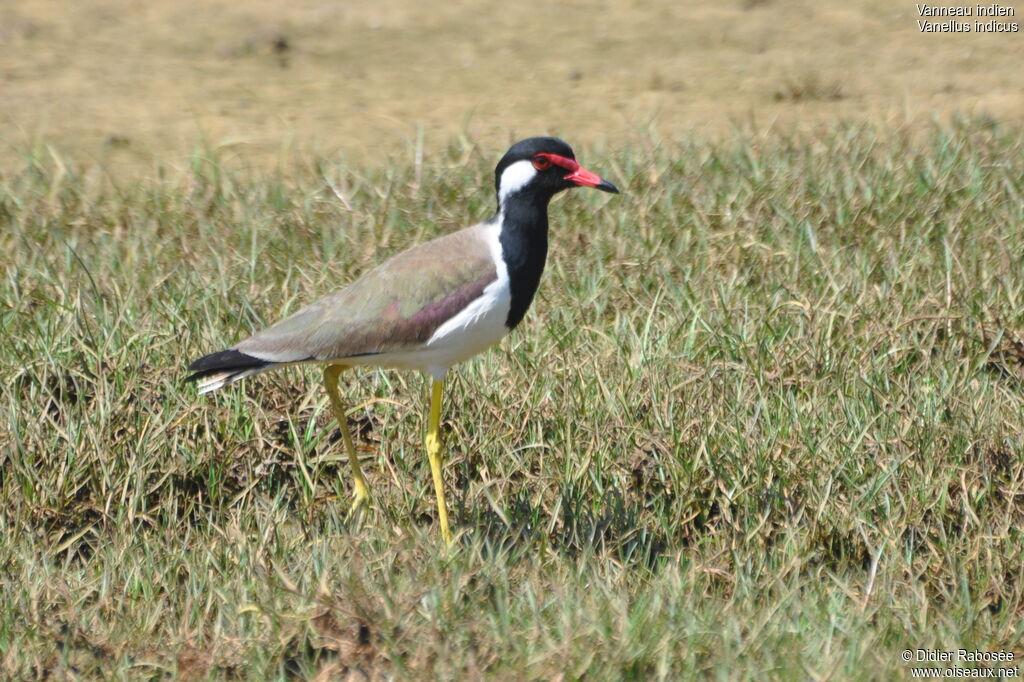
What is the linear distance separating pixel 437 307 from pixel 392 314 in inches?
5.7

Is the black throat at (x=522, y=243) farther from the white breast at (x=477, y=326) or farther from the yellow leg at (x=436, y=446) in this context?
the yellow leg at (x=436, y=446)

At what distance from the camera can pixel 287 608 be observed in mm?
3785

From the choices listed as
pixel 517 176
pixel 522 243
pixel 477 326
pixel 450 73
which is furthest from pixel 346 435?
pixel 450 73

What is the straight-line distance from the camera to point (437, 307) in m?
4.37

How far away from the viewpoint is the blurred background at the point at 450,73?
7.68 metres

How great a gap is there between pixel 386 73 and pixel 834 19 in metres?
3.02

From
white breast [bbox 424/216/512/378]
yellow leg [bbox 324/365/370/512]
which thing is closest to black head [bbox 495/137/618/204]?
white breast [bbox 424/216/512/378]

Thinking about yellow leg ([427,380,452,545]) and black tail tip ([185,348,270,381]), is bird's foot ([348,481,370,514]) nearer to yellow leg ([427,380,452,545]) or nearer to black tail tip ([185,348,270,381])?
yellow leg ([427,380,452,545])

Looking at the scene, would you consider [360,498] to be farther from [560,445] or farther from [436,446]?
[560,445]

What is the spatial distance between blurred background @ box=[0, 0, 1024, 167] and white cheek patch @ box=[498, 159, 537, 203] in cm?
264

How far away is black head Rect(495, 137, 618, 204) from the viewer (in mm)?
4492

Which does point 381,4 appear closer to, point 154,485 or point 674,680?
point 154,485


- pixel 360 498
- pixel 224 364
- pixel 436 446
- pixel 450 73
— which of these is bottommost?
pixel 360 498

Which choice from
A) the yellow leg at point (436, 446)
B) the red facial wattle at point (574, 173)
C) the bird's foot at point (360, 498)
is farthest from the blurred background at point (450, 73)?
the bird's foot at point (360, 498)
